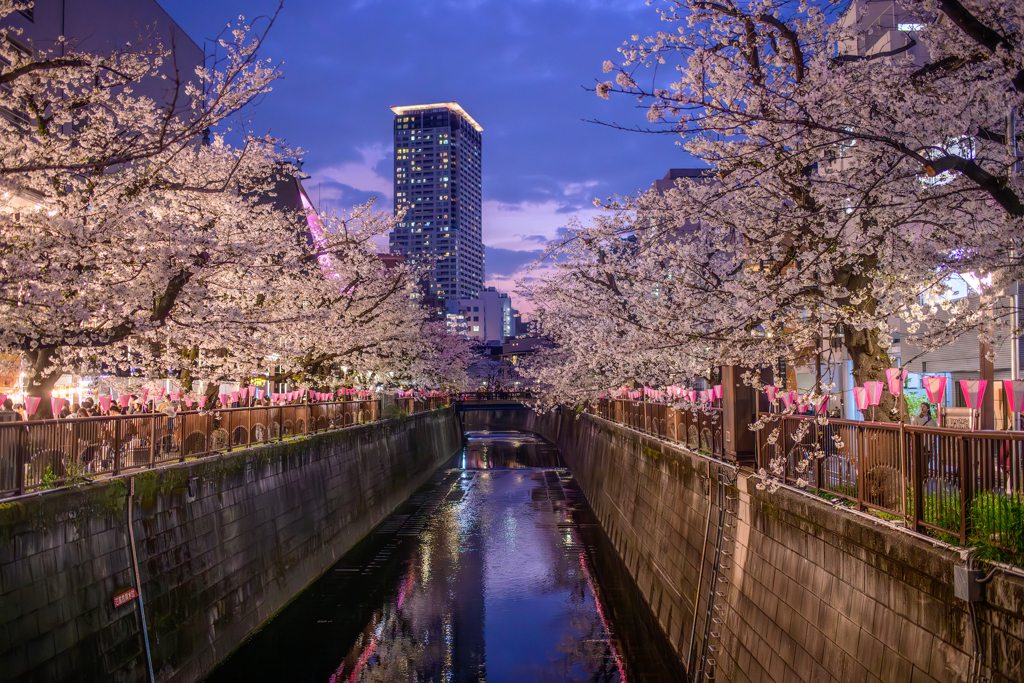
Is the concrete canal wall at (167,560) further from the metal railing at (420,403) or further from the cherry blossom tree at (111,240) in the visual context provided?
the metal railing at (420,403)

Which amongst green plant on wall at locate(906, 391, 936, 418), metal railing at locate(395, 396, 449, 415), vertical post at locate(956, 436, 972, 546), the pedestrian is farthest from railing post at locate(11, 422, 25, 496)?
metal railing at locate(395, 396, 449, 415)

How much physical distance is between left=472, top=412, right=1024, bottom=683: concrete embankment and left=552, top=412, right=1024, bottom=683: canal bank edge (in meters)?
0.01

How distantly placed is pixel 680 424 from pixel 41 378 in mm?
14009

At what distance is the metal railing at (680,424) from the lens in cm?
1525

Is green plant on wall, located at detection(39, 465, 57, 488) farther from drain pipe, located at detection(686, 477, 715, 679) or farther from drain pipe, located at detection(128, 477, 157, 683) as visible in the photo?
drain pipe, located at detection(686, 477, 715, 679)

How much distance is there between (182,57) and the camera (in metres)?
31.5

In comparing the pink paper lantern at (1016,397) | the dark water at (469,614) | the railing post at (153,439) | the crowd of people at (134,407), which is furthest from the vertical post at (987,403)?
the crowd of people at (134,407)

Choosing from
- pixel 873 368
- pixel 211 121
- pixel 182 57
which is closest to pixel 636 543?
pixel 873 368

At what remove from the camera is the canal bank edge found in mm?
5543

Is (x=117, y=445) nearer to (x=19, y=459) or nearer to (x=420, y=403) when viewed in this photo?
(x=19, y=459)

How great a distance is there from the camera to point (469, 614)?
18719 millimetres

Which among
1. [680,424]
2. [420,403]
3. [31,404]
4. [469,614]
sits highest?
[31,404]

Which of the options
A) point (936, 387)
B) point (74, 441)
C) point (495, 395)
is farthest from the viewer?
point (495, 395)

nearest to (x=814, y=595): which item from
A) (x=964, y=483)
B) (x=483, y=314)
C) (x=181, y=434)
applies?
(x=964, y=483)
